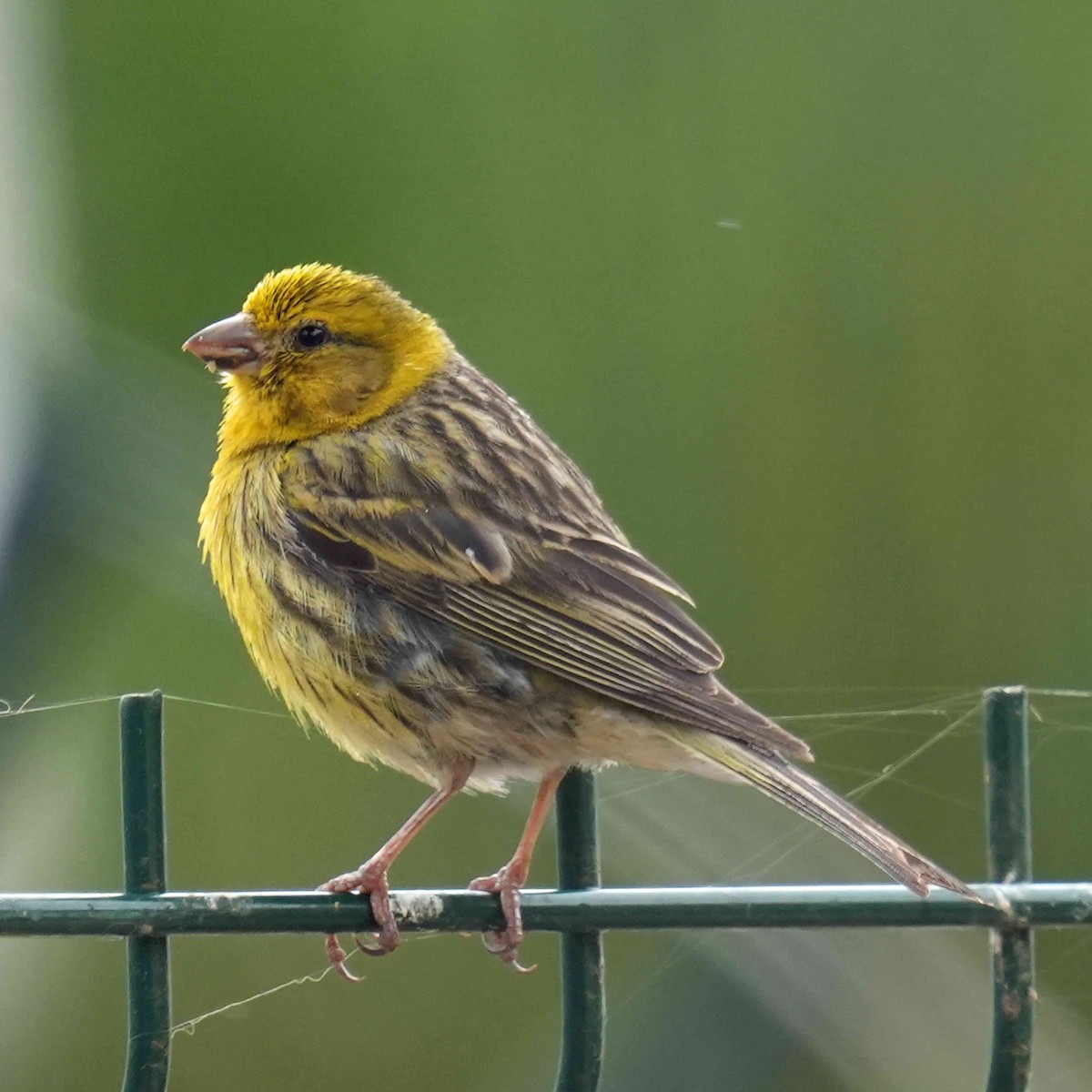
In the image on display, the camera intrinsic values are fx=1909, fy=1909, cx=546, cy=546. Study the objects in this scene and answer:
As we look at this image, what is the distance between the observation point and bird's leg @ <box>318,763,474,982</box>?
229 cm

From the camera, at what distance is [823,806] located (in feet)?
9.04

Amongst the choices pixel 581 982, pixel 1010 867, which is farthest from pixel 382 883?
pixel 1010 867

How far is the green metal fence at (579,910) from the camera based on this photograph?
219 centimetres

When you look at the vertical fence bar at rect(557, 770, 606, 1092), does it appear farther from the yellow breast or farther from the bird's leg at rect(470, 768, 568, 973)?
the yellow breast

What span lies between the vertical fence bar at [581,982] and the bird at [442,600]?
0.41 metres

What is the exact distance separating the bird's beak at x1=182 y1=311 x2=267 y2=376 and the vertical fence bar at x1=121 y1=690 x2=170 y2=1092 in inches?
66.4

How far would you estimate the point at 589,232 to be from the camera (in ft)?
15.9

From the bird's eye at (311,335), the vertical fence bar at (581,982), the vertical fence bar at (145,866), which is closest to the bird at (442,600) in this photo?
the bird's eye at (311,335)

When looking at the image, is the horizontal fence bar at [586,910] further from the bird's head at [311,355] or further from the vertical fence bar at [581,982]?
the bird's head at [311,355]

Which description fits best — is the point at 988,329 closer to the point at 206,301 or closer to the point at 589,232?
the point at 589,232

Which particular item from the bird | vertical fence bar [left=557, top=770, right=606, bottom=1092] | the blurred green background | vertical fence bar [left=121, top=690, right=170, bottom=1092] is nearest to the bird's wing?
the bird

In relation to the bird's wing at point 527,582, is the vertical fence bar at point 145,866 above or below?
below

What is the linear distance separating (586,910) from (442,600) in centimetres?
113

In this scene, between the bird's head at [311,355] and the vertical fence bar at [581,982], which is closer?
the vertical fence bar at [581,982]
